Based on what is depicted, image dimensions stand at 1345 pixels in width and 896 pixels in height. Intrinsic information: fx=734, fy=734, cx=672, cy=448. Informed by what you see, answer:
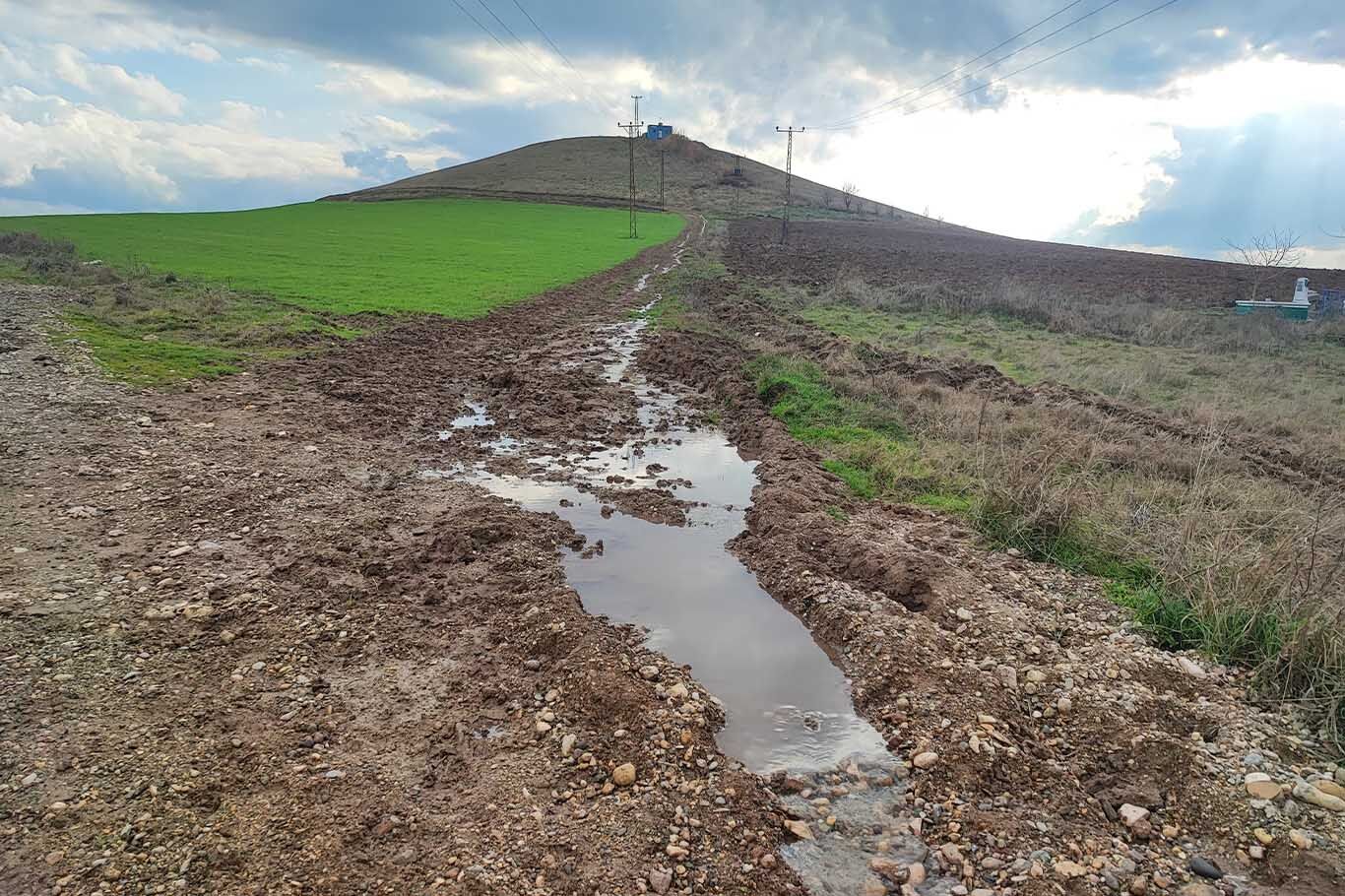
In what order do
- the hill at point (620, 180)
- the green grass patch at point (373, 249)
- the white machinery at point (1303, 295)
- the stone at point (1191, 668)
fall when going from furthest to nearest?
the hill at point (620, 180)
the white machinery at point (1303, 295)
the green grass patch at point (373, 249)
the stone at point (1191, 668)

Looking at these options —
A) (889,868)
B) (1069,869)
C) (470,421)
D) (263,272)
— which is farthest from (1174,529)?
(263,272)

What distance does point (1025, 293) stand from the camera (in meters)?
32.9

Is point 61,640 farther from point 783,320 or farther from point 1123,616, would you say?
point 783,320

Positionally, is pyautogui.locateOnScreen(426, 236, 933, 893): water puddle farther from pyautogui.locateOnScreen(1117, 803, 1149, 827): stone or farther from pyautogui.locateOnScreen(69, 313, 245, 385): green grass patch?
pyautogui.locateOnScreen(69, 313, 245, 385): green grass patch

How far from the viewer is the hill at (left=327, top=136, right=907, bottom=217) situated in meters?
95.5

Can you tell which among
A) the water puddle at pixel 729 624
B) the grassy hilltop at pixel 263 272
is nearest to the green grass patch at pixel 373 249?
the grassy hilltop at pixel 263 272

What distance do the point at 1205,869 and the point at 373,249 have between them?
4688 centimetres

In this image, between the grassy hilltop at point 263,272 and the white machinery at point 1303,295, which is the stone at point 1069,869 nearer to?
the grassy hilltop at point 263,272

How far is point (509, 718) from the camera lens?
17.9ft

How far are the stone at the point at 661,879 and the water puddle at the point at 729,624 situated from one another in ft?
2.51

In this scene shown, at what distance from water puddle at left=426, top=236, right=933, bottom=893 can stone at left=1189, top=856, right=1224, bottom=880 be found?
1577mm

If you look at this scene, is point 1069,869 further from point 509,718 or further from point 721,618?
point 509,718

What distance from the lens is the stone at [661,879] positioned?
404cm

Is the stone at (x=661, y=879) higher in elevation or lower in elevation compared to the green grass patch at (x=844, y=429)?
lower
